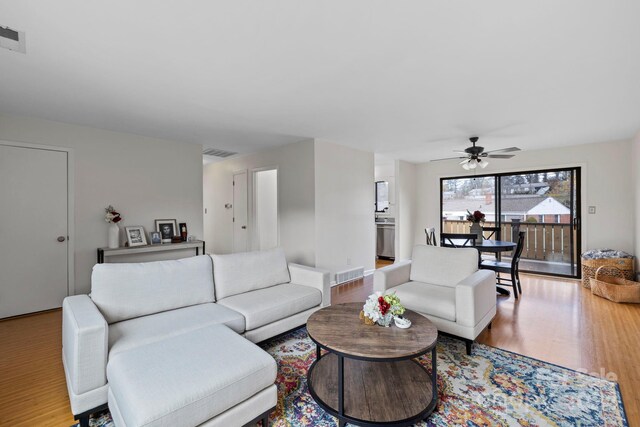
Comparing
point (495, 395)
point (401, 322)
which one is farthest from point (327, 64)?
point (495, 395)

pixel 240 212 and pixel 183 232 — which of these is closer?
pixel 183 232

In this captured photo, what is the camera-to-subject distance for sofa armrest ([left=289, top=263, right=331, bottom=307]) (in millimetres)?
2996

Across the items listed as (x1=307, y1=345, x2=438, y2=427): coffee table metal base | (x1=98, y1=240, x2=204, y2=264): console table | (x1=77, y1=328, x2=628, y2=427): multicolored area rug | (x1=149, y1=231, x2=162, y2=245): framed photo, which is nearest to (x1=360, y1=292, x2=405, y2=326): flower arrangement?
(x1=307, y1=345, x2=438, y2=427): coffee table metal base

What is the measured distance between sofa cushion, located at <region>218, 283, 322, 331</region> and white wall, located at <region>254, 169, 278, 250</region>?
2930mm


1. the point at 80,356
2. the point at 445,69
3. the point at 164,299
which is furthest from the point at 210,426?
the point at 445,69

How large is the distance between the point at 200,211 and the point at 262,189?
1394 mm

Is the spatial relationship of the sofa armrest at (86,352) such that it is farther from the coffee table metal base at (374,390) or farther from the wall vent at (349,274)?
the wall vent at (349,274)

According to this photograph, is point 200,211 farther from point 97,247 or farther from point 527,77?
point 527,77

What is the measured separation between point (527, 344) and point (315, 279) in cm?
202

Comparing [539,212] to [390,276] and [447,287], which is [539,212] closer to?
[447,287]

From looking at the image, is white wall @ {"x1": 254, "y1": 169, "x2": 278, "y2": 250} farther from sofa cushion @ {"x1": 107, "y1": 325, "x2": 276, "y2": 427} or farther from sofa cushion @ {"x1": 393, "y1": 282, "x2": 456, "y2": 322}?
sofa cushion @ {"x1": 107, "y1": 325, "x2": 276, "y2": 427}

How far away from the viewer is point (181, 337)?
186 centimetres

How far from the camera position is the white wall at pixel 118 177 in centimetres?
368

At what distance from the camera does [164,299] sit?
2.37 m
